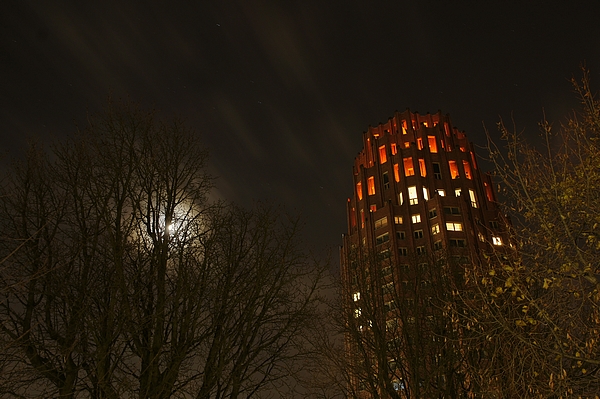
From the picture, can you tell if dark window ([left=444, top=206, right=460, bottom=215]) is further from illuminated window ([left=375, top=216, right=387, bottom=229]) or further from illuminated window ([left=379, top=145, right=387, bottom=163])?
illuminated window ([left=379, top=145, right=387, bottom=163])

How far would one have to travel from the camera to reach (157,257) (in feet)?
27.9

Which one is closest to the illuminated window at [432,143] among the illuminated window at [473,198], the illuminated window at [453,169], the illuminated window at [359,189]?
the illuminated window at [453,169]

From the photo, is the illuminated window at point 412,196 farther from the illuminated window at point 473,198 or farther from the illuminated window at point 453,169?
the illuminated window at point 473,198

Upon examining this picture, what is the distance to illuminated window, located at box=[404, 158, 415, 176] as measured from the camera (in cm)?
7500

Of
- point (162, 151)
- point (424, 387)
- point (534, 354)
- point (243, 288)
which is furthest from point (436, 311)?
point (162, 151)

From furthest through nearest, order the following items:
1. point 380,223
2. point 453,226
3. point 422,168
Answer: point 422,168, point 380,223, point 453,226

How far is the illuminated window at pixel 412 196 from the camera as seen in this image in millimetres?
71750

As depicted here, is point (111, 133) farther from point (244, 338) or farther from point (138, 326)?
point (244, 338)

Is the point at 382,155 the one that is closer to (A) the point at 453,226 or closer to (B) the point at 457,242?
(A) the point at 453,226

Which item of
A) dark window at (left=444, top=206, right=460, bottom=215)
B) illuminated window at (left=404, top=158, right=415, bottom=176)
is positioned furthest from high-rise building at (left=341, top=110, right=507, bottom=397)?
dark window at (left=444, top=206, right=460, bottom=215)

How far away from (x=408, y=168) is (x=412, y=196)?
5.75 metres

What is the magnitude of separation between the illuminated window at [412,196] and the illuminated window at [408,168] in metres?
2.72

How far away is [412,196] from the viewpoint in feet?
238

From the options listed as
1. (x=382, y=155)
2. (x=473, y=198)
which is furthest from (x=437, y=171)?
(x=382, y=155)
